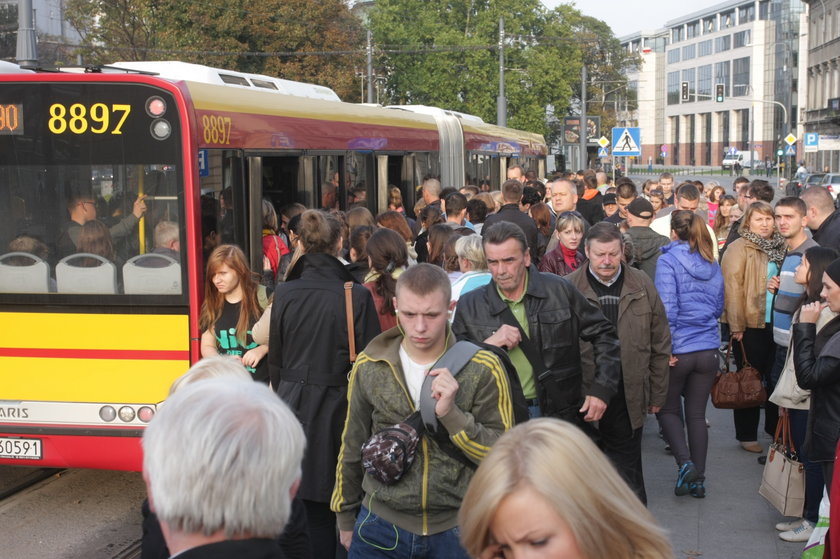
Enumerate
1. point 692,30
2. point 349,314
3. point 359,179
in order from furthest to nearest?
point 692,30 → point 359,179 → point 349,314

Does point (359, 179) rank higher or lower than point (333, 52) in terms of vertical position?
lower

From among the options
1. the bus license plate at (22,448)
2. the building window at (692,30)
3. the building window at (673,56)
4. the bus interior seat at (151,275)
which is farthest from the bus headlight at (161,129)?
the building window at (673,56)

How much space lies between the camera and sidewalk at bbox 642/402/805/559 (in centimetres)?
640

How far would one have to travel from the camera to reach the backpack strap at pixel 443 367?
12.4 ft

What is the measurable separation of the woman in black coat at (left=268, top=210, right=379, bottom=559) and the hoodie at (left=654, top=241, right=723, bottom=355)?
2669 mm

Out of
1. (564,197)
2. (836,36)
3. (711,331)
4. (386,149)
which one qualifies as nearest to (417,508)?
(711,331)

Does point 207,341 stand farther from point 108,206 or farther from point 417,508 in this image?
point 417,508

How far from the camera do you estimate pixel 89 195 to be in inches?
289

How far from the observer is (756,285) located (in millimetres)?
8164

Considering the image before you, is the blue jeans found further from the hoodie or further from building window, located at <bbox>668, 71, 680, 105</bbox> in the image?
building window, located at <bbox>668, 71, 680, 105</bbox>

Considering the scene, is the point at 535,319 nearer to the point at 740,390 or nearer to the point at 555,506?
the point at 555,506

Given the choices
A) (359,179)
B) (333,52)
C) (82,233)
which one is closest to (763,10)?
(333,52)

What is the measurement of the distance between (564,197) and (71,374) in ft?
16.9

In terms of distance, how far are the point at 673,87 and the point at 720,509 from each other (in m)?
138
